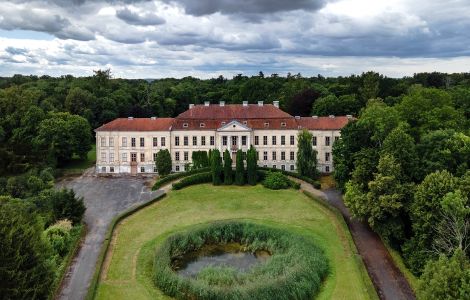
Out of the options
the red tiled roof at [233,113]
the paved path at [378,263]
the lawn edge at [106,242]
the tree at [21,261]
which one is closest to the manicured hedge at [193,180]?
the lawn edge at [106,242]

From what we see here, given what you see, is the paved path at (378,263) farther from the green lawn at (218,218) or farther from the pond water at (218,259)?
the pond water at (218,259)

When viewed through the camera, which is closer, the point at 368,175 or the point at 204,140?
the point at 368,175

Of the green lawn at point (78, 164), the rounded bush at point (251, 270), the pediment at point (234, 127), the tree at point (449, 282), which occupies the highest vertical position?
the pediment at point (234, 127)

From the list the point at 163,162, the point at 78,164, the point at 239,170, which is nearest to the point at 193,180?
the point at 163,162

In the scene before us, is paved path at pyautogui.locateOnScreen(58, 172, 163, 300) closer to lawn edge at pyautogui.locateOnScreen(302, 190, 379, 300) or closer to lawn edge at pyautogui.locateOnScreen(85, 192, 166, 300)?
lawn edge at pyautogui.locateOnScreen(85, 192, 166, 300)

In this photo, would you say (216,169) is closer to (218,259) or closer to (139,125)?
(139,125)

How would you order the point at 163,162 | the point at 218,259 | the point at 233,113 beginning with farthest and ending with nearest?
the point at 233,113 → the point at 163,162 → the point at 218,259
